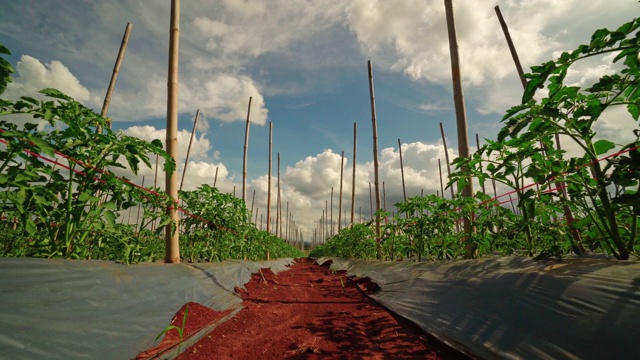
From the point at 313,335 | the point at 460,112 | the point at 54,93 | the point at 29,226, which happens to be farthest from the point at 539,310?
the point at 54,93

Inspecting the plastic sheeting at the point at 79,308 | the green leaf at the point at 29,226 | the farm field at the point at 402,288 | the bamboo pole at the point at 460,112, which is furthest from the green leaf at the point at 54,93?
the bamboo pole at the point at 460,112

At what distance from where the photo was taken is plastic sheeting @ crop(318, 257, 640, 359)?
5.17ft

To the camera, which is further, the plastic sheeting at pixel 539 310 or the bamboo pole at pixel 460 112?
the bamboo pole at pixel 460 112

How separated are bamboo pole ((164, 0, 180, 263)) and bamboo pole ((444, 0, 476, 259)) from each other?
411cm

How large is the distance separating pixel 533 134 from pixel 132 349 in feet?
11.1

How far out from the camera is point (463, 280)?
9.45 feet

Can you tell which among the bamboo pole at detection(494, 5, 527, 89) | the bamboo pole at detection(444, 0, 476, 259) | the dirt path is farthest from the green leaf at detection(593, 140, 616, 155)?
the bamboo pole at detection(494, 5, 527, 89)

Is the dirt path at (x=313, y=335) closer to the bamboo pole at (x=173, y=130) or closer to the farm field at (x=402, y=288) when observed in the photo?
the farm field at (x=402, y=288)

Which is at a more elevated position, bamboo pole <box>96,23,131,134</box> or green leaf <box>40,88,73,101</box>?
bamboo pole <box>96,23,131,134</box>

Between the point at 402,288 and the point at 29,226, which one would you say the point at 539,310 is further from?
the point at 29,226

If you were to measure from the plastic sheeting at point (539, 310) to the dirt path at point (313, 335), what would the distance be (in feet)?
0.80

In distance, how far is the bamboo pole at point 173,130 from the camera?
4.16m

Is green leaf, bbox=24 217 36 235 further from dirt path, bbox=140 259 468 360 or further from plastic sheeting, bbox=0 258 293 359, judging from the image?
dirt path, bbox=140 259 468 360

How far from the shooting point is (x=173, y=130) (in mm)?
4379
